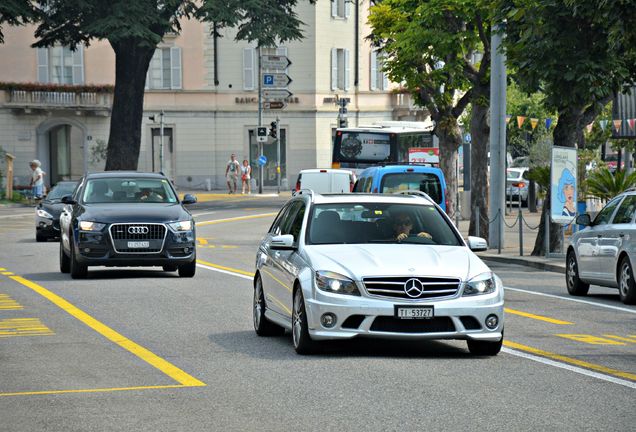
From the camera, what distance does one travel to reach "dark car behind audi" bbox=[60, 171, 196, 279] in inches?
867

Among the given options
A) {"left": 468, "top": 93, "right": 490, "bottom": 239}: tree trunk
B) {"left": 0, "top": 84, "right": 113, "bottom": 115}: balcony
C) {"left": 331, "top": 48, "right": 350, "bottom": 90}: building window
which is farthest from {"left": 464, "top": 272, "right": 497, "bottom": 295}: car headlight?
{"left": 331, "top": 48, "right": 350, "bottom": 90}: building window

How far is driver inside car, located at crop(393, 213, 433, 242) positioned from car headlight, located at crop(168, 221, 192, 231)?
8981 mm

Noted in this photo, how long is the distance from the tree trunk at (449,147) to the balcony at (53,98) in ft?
107

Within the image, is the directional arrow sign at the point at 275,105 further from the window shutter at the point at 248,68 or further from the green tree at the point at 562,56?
the green tree at the point at 562,56

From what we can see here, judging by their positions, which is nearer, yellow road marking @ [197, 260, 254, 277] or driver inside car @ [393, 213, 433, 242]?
driver inside car @ [393, 213, 433, 242]

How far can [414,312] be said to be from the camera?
40.3 feet

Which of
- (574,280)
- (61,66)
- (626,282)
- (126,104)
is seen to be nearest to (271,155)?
(61,66)

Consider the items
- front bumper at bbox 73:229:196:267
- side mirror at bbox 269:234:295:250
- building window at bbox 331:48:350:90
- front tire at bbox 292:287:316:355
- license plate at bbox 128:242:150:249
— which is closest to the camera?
front tire at bbox 292:287:316:355

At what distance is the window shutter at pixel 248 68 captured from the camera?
7975 centimetres

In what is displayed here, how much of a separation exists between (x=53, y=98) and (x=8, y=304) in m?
58.7

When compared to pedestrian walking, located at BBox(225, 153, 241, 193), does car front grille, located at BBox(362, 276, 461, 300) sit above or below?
above

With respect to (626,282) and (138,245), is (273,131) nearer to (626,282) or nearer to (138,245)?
(138,245)

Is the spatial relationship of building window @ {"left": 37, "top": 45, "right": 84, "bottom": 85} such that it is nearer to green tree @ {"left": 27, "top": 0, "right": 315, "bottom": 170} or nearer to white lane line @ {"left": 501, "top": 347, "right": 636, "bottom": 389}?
green tree @ {"left": 27, "top": 0, "right": 315, "bottom": 170}

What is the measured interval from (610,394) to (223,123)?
69993mm
